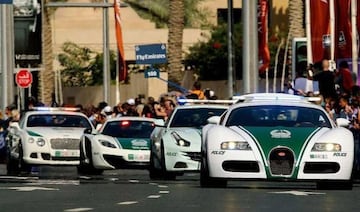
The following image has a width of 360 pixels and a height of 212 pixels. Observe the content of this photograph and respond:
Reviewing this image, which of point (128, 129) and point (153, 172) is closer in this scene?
point (153, 172)

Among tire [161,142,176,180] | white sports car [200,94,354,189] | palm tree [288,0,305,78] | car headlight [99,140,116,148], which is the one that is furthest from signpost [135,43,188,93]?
white sports car [200,94,354,189]

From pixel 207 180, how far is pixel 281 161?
3.99 feet

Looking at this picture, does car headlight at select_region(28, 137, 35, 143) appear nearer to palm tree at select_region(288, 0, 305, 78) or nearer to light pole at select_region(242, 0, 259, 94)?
light pole at select_region(242, 0, 259, 94)

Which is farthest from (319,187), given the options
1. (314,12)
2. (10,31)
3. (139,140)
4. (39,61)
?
(39,61)

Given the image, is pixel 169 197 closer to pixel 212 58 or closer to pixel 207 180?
pixel 207 180

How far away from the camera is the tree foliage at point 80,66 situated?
79312 mm

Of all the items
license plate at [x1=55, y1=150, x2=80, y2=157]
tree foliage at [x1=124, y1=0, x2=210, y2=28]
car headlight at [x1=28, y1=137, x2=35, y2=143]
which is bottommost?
license plate at [x1=55, y1=150, x2=80, y2=157]

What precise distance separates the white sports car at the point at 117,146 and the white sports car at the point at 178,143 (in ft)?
8.24

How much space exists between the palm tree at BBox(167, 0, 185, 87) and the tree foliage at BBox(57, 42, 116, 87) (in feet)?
86.6

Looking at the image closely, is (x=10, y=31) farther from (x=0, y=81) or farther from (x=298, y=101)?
(x=298, y=101)

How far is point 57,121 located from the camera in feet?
104

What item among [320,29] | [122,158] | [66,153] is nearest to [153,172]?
[122,158]

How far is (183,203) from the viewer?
16469mm

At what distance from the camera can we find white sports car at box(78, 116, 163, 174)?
92.9 ft
